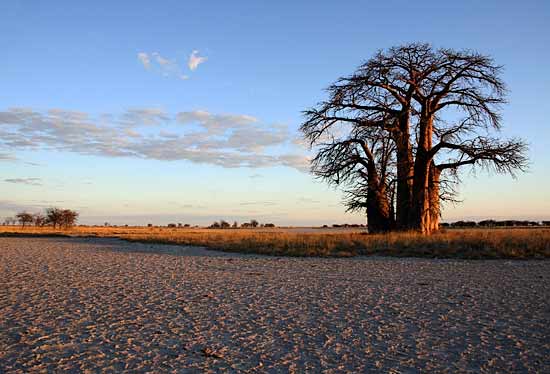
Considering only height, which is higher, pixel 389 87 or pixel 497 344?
pixel 389 87

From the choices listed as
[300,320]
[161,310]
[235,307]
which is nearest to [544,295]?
[300,320]

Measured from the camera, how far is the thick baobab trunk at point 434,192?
73.6 ft

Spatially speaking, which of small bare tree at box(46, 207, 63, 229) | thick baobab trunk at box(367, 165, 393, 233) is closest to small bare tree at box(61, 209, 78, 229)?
small bare tree at box(46, 207, 63, 229)

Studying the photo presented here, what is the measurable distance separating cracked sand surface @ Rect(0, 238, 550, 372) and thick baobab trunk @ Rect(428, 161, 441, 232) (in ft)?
35.0

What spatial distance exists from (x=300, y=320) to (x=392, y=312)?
60.1 inches

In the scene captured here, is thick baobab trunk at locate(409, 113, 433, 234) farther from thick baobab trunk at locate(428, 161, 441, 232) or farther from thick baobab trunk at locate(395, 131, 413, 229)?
thick baobab trunk at locate(395, 131, 413, 229)

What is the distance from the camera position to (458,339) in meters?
5.62

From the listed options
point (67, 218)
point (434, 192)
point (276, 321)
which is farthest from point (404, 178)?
point (67, 218)

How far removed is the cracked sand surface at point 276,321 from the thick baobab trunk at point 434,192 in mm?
10656

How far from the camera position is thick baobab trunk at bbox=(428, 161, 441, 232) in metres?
22.4

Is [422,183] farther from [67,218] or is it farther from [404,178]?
[67,218]

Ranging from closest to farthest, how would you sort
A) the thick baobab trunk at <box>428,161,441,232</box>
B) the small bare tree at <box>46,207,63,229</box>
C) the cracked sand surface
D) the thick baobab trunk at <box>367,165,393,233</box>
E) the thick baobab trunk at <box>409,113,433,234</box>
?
the cracked sand surface
the thick baobab trunk at <box>409,113,433,234</box>
the thick baobab trunk at <box>428,161,441,232</box>
the thick baobab trunk at <box>367,165,393,233</box>
the small bare tree at <box>46,207,63,229</box>

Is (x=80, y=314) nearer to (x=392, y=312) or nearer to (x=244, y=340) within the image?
(x=244, y=340)

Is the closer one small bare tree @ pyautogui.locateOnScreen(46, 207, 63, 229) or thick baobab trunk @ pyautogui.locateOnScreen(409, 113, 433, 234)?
thick baobab trunk @ pyautogui.locateOnScreen(409, 113, 433, 234)
